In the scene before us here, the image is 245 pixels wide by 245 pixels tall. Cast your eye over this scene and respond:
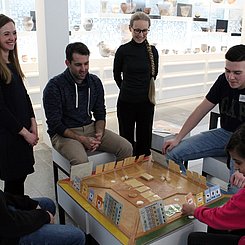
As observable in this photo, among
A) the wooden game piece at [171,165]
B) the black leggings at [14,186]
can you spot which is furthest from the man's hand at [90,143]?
the wooden game piece at [171,165]

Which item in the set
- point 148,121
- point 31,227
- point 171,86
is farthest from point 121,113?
point 171,86

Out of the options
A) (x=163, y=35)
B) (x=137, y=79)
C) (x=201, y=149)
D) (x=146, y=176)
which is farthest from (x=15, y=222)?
(x=163, y=35)

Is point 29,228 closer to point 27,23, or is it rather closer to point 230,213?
point 230,213

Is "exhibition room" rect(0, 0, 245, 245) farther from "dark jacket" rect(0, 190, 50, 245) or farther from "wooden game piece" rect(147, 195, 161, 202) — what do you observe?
"dark jacket" rect(0, 190, 50, 245)

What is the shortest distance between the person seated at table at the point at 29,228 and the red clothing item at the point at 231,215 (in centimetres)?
60

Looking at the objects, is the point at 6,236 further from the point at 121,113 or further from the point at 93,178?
the point at 121,113

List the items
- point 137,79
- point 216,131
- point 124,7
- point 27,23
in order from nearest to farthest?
point 216,131
point 137,79
point 27,23
point 124,7

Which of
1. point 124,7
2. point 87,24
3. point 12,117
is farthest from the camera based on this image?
point 124,7

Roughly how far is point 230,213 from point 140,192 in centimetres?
54

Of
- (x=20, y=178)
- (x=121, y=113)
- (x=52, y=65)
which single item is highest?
(x=52, y=65)

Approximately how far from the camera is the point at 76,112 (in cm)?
243

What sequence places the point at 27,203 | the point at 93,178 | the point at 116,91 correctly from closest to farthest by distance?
the point at 27,203 < the point at 93,178 < the point at 116,91

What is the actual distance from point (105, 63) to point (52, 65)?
5.11ft

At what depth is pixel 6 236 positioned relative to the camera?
4.55ft
